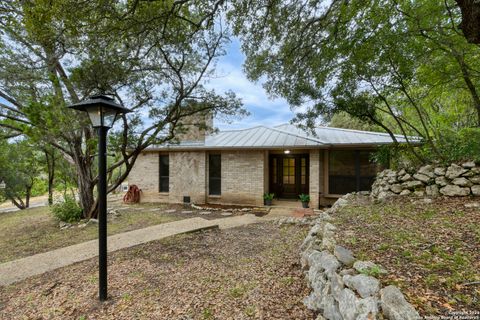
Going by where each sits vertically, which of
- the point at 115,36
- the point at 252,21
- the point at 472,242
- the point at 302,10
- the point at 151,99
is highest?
the point at 302,10

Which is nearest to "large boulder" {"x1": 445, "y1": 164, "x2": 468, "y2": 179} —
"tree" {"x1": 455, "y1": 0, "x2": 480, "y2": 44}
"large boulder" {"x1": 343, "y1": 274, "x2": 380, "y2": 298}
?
"tree" {"x1": 455, "y1": 0, "x2": 480, "y2": 44}

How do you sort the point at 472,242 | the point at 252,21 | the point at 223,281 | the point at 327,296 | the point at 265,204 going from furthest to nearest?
1. the point at 265,204
2. the point at 252,21
3. the point at 223,281
4. the point at 472,242
5. the point at 327,296

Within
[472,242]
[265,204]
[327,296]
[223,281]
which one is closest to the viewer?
[327,296]

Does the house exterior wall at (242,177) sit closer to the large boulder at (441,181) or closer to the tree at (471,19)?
the large boulder at (441,181)

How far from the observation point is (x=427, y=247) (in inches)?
96.1

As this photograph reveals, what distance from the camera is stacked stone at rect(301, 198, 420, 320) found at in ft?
5.07

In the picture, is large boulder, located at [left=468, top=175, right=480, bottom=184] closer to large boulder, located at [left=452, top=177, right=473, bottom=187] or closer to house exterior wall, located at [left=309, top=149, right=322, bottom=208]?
→ large boulder, located at [left=452, top=177, right=473, bottom=187]

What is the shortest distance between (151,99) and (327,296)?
19.8 feet

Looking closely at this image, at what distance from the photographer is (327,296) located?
6.95 ft

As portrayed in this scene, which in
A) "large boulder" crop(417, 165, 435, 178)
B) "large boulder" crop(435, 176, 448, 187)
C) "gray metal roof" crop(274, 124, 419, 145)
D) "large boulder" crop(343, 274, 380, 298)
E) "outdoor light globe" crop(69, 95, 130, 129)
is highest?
"gray metal roof" crop(274, 124, 419, 145)

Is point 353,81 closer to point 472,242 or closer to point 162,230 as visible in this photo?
point 472,242

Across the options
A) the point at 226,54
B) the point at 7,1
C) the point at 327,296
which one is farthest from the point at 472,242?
the point at 7,1

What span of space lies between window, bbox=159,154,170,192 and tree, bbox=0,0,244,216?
3890 millimetres

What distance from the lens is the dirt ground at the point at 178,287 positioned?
249cm
